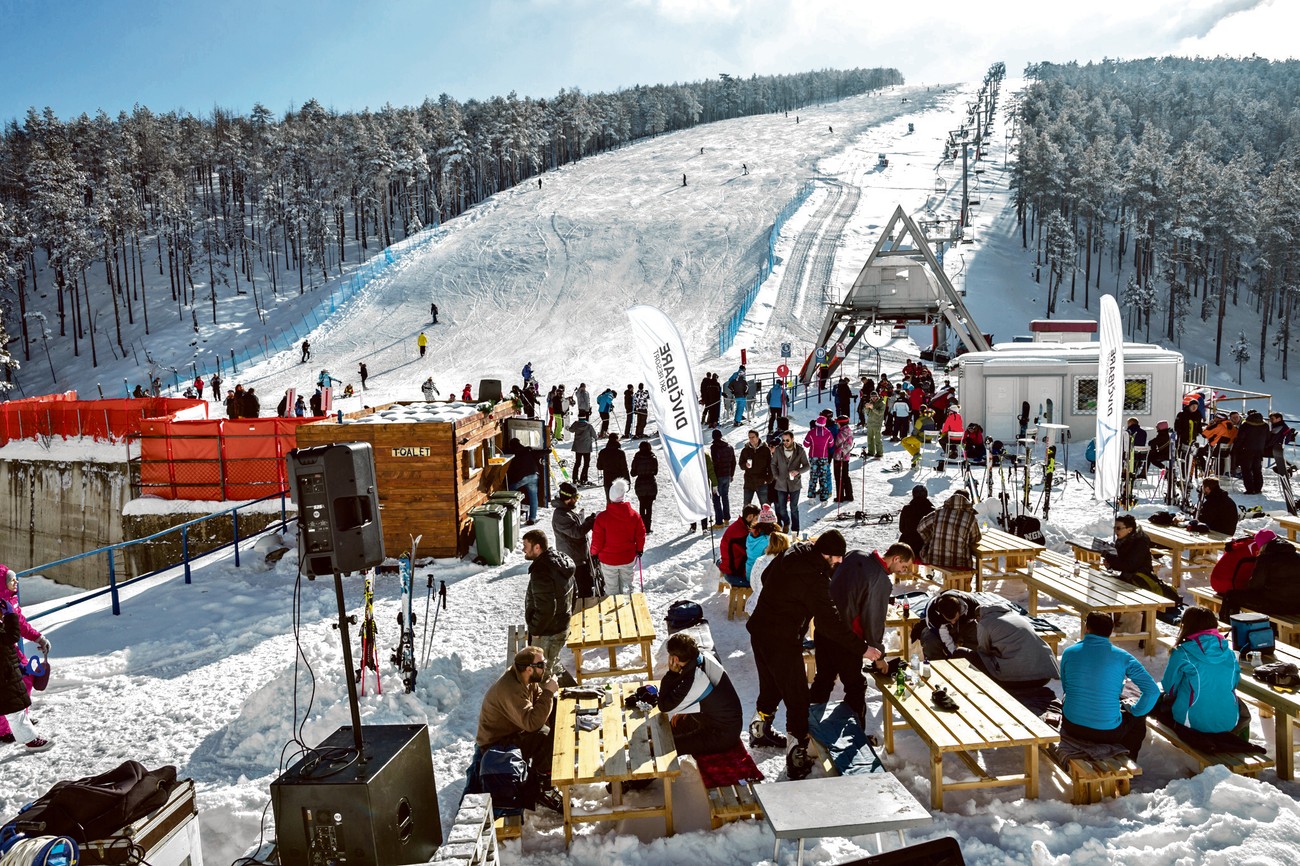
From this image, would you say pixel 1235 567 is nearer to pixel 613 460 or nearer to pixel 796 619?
pixel 796 619

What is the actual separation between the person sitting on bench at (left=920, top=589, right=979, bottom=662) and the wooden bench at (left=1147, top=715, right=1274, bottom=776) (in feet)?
4.59

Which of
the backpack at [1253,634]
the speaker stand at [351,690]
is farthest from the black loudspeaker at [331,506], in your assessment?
the backpack at [1253,634]

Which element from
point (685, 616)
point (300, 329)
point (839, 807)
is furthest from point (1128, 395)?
point (300, 329)

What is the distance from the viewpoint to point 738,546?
879cm

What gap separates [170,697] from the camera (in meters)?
7.45

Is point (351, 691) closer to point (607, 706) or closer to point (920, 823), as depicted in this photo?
point (607, 706)

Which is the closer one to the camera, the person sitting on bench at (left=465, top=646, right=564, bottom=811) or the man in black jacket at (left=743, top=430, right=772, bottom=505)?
the person sitting on bench at (left=465, top=646, right=564, bottom=811)

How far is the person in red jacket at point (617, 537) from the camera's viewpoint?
8797 millimetres

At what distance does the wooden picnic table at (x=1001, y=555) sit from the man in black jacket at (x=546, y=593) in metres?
4.49

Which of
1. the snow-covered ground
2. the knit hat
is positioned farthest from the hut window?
the knit hat

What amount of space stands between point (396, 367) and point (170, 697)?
33.4 metres

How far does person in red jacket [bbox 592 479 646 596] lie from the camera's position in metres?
8.80

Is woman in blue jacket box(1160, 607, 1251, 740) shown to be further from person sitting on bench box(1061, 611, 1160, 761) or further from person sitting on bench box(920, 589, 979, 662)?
person sitting on bench box(920, 589, 979, 662)

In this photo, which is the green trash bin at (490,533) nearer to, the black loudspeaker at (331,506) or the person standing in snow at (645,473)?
the person standing in snow at (645,473)
